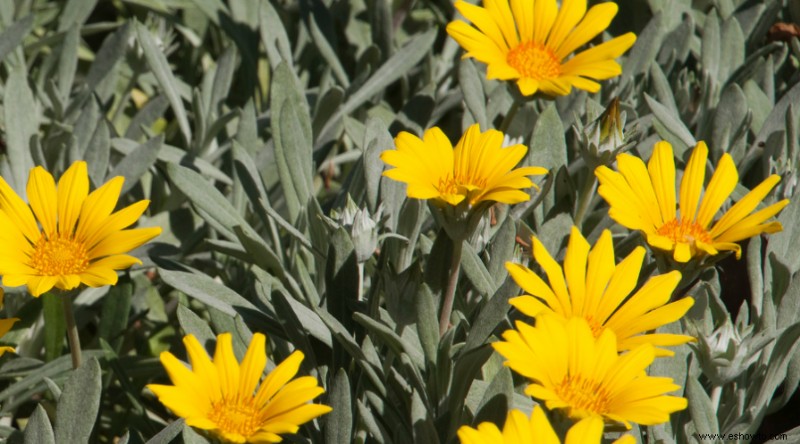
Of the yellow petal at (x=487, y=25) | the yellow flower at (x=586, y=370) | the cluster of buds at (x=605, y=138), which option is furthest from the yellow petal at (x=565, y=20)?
the yellow flower at (x=586, y=370)

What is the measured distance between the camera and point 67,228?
1.71 metres

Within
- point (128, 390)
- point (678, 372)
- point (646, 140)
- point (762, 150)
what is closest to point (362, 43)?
point (646, 140)

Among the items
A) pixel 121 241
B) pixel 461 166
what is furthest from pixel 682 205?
pixel 121 241

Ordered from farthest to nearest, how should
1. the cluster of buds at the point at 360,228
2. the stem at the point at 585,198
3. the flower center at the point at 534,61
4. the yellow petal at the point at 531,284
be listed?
the flower center at the point at 534,61 < the stem at the point at 585,198 < the cluster of buds at the point at 360,228 < the yellow petal at the point at 531,284

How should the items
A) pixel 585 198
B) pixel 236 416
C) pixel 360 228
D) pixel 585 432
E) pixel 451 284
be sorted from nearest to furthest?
pixel 585 432 < pixel 236 416 < pixel 451 284 < pixel 360 228 < pixel 585 198

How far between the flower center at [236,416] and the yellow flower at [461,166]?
40 centimetres

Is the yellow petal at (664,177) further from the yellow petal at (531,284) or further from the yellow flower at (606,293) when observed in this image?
the yellow petal at (531,284)

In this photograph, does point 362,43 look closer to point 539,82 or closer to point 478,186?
point 539,82

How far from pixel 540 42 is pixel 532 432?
1091 millimetres

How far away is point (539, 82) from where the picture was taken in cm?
194

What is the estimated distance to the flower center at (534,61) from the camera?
1985 millimetres

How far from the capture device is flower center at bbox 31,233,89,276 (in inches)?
63.8

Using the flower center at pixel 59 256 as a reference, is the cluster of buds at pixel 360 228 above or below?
below

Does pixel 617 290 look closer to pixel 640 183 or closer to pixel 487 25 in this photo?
pixel 640 183
